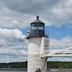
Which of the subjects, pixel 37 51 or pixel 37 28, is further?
pixel 37 28

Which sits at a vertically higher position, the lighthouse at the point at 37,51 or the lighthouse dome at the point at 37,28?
the lighthouse dome at the point at 37,28

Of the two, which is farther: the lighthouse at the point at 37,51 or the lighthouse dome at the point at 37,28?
the lighthouse dome at the point at 37,28

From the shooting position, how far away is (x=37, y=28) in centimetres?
3159

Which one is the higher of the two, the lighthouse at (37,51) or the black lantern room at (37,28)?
the black lantern room at (37,28)

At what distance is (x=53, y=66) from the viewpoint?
113062 millimetres

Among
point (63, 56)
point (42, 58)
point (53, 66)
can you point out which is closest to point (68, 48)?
point (63, 56)

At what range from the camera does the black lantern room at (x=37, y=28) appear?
31.4 m

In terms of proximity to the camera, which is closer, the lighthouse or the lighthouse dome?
the lighthouse

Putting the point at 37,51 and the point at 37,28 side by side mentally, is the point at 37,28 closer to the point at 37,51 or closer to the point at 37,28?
the point at 37,28

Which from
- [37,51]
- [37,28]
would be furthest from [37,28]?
[37,51]

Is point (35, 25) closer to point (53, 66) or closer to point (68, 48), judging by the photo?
point (68, 48)

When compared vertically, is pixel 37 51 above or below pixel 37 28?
below

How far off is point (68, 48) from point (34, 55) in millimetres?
3586

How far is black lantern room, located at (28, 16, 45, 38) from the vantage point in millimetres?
31388
